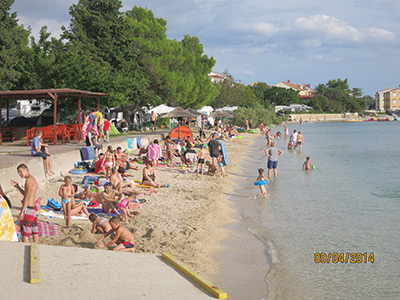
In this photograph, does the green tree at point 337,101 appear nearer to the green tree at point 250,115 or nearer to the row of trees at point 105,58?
the green tree at point 250,115

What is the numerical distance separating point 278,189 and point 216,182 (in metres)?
2.28

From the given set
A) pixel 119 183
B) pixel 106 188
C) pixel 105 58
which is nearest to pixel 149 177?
pixel 119 183

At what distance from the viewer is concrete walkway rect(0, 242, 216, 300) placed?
5.04 m

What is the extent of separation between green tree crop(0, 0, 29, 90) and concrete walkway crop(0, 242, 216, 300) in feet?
64.8

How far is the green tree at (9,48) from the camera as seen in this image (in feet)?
78.0

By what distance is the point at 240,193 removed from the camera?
582 inches

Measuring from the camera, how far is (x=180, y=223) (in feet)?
32.5

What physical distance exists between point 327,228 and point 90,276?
676 centimetres

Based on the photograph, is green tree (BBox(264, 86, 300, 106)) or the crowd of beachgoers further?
green tree (BBox(264, 86, 300, 106))

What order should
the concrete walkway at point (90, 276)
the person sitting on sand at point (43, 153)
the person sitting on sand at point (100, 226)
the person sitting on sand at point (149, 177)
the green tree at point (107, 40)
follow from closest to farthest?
1. the concrete walkway at point (90, 276)
2. the person sitting on sand at point (100, 226)
3. the person sitting on sand at point (43, 153)
4. the person sitting on sand at point (149, 177)
5. the green tree at point (107, 40)

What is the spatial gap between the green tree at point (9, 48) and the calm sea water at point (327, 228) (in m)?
14.1

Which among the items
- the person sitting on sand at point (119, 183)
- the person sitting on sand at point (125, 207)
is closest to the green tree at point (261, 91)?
the person sitting on sand at point (119, 183)

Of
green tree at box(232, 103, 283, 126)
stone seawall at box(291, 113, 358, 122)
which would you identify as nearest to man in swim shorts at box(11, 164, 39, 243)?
green tree at box(232, 103, 283, 126)

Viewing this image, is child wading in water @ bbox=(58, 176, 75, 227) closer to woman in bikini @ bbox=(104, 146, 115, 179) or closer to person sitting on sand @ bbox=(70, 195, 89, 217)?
person sitting on sand @ bbox=(70, 195, 89, 217)
